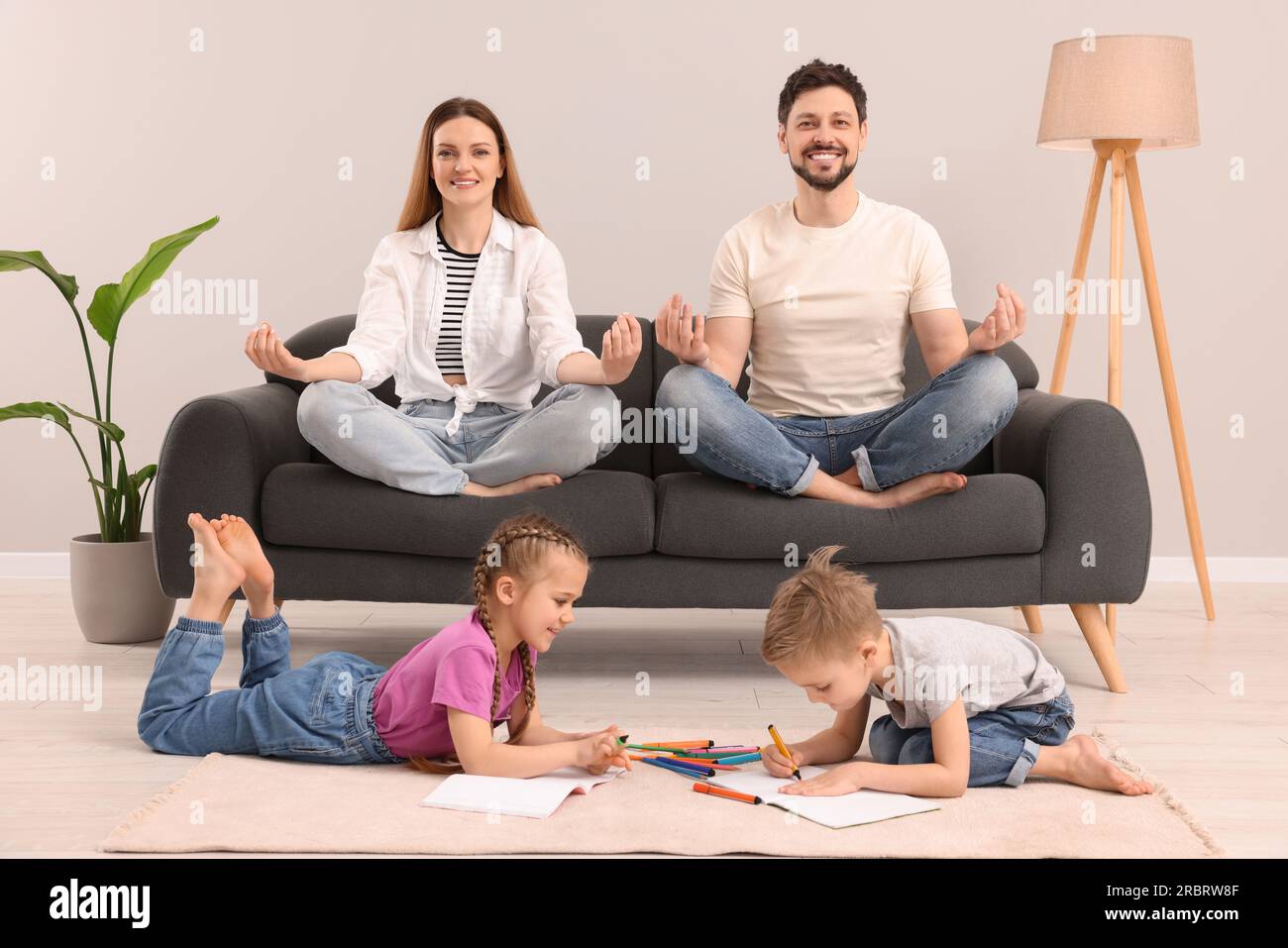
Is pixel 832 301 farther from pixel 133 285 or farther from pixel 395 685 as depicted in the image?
pixel 133 285

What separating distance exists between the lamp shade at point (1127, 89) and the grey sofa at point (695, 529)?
0.87 metres

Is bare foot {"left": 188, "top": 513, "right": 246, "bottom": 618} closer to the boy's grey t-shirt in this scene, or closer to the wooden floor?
the wooden floor

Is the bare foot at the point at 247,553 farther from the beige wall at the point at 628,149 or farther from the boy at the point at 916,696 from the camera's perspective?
the beige wall at the point at 628,149

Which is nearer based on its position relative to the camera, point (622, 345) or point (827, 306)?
point (622, 345)

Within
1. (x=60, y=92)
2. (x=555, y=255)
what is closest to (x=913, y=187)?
(x=555, y=255)

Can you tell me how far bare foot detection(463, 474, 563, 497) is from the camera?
254 cm

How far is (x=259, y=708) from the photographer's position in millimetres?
2016

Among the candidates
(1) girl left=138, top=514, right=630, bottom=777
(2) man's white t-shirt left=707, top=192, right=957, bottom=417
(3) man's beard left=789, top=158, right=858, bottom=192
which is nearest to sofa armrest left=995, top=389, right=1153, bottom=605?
(2) man's white t-shirt left=707, top=192, right=957, bottom=417

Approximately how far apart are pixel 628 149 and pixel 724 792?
7.42 ft

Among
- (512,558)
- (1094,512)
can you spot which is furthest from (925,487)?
(512,558)

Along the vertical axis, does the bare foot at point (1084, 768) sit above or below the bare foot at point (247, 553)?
below

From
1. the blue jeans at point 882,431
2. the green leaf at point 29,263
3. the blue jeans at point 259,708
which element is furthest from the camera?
the green leaf at point 29,263
